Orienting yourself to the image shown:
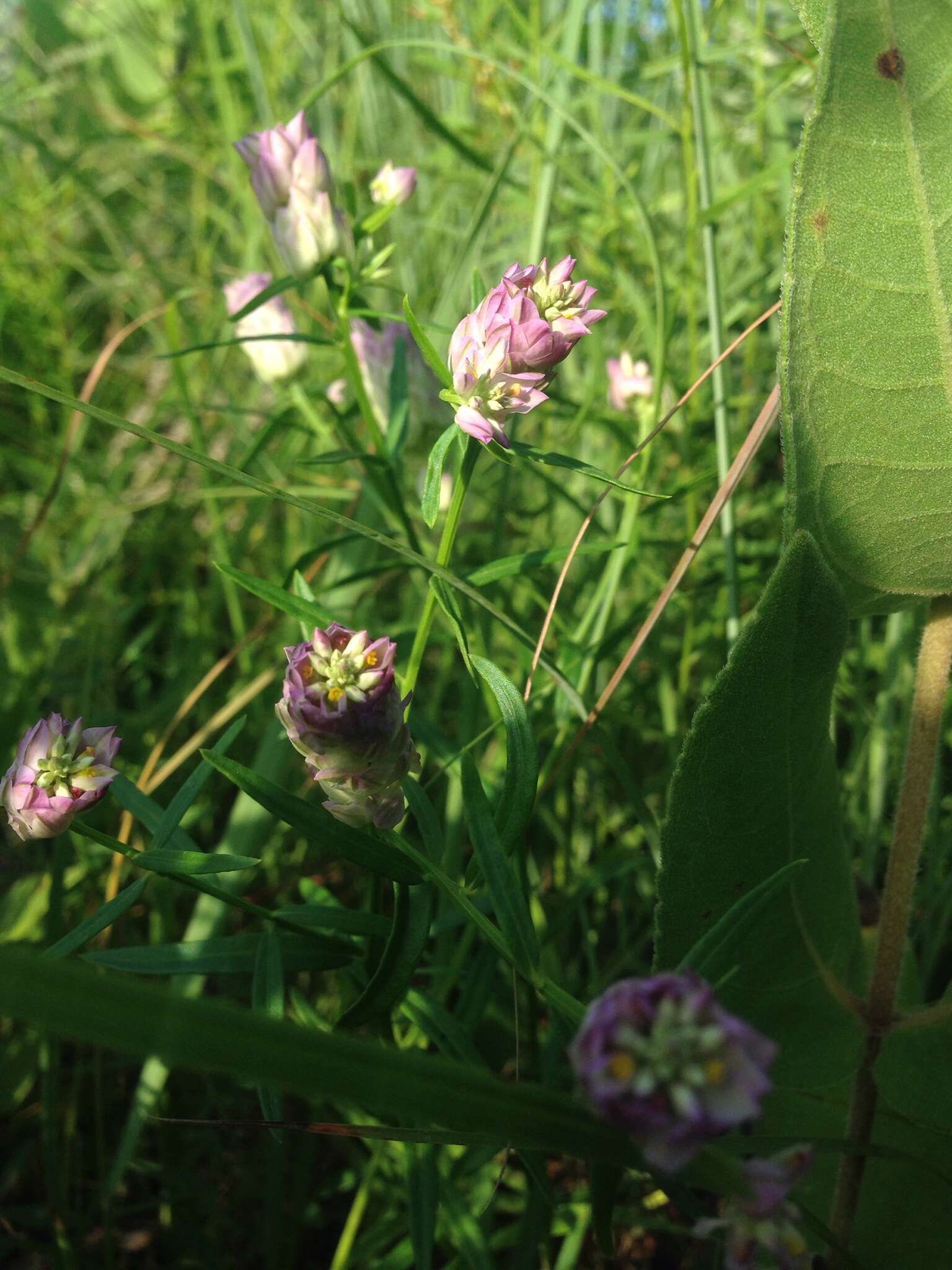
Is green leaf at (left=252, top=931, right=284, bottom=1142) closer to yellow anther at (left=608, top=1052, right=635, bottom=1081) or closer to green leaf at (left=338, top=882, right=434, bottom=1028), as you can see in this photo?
green leaf at (left=338, top=882, right=434, bottom=1028)

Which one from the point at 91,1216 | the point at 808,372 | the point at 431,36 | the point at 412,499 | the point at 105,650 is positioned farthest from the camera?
the point at 431,36

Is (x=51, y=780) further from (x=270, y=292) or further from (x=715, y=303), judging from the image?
(x=715, y=303)

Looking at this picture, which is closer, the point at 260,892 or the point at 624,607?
the point at 260,892

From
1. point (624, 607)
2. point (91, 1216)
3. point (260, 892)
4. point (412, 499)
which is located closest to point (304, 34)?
point (412, 499)

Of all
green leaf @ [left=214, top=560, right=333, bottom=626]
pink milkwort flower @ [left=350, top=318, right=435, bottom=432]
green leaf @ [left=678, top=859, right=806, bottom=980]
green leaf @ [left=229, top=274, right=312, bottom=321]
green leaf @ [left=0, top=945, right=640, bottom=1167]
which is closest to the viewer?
green leaf @ [left=0, top=945, right=640, bottom=1167]

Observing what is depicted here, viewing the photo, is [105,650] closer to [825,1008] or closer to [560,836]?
[560,836]

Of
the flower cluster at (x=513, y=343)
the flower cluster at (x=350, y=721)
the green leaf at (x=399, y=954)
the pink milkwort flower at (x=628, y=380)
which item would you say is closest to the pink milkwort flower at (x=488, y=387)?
the flower cluster at (x=513, y=343)

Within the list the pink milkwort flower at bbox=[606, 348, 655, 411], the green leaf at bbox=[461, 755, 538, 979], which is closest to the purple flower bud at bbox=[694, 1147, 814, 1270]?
the green leaf at bbox=[461, 755, 538, 979]
